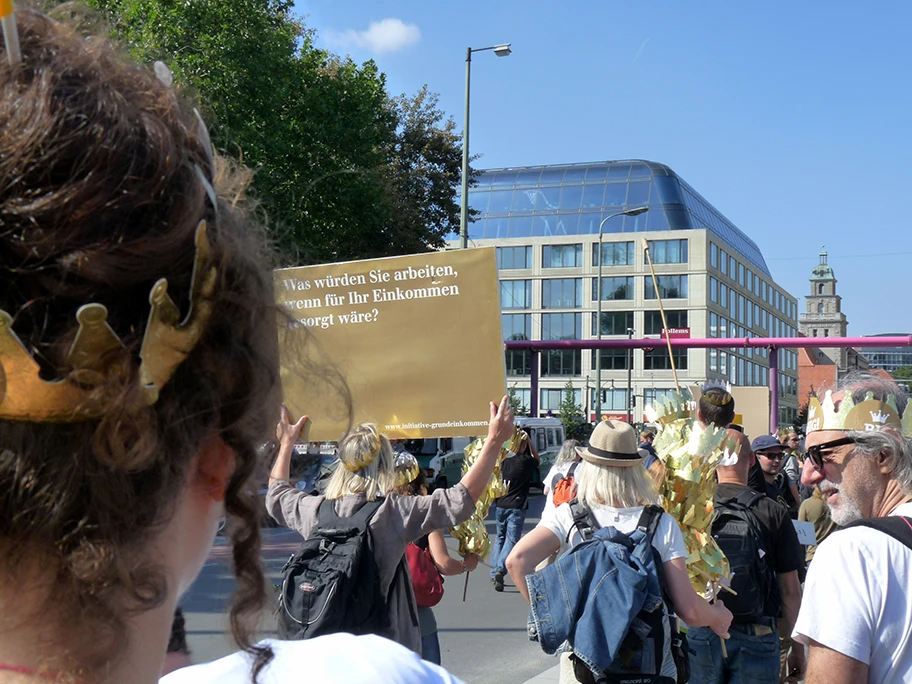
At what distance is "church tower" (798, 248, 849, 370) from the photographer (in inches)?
6004

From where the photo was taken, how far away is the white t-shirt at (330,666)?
103 cm

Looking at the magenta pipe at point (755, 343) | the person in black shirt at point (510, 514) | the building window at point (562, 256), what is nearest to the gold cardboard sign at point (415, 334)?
the person in black shirt at point (510, 514)

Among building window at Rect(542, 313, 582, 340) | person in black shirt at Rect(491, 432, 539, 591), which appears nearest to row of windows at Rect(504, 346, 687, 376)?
building window at Rect(542, 313, 582, 340)

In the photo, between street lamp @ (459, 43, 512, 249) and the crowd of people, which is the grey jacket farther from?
street lamp @ (459, 43, 512, 249)

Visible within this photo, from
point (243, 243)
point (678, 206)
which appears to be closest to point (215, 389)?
Answer: point (243, 243)

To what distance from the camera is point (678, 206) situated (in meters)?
74.8

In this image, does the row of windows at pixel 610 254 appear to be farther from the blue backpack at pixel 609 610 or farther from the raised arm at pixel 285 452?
the blue backpack at pixel 609 610

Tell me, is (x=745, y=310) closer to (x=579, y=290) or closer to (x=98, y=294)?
(x=579, y=290)

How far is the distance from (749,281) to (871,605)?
92761 millimetres

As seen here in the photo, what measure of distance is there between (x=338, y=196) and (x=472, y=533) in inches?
515

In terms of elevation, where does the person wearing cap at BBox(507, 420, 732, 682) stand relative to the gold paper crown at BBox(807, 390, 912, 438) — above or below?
below

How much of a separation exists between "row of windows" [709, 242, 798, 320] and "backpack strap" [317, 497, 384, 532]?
73.7m

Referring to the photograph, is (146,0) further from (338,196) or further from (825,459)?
(825,459)

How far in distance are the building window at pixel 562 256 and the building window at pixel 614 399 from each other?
10.6 meters
